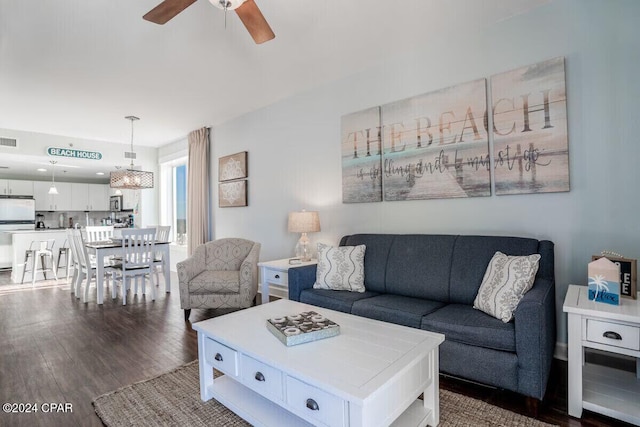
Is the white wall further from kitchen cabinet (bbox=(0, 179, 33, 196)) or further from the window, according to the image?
kitchen cabinet (bbox=(0, 179, 33, 196))

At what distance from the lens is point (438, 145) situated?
296 cm

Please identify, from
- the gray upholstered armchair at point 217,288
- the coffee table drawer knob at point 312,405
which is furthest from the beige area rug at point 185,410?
the gray upholstered armchair at point 217,288

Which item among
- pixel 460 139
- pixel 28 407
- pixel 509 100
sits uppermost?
pixel 509 100

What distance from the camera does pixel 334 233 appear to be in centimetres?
382

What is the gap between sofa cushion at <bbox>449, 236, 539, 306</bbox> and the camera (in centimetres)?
236

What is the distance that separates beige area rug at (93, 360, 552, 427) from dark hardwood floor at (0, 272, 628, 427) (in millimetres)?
90

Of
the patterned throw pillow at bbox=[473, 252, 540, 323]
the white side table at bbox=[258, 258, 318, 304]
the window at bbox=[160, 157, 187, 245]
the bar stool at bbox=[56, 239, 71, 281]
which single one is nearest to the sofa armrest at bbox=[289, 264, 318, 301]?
the white side table at bbox=[258, 258, 318, 304]

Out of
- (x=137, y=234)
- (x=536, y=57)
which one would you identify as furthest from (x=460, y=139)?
(x=137, y=234)

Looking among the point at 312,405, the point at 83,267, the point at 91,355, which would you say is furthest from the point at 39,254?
the point at 312,405

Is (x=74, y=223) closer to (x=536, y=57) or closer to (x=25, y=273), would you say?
(x=25, y=273)

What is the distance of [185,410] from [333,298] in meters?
1.26

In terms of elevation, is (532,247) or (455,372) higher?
(532,247)

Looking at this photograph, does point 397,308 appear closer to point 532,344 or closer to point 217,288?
point 532,344

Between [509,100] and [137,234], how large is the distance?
4.58m
